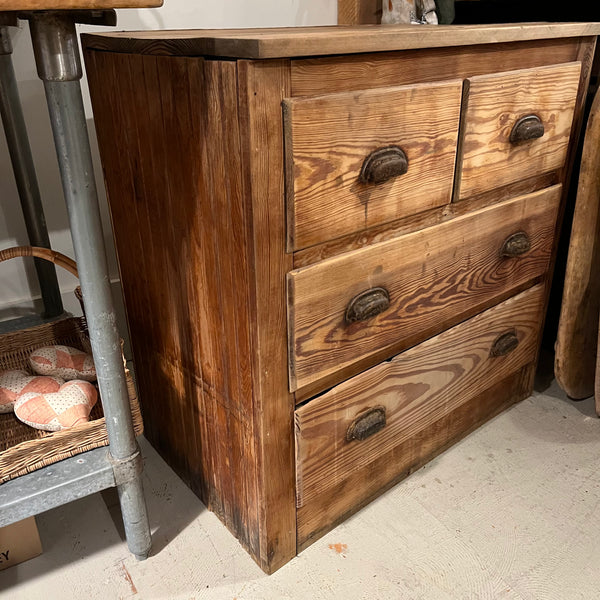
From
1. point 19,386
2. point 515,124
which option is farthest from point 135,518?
point 515,124

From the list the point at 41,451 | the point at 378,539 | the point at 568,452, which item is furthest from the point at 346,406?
the point at 568,452

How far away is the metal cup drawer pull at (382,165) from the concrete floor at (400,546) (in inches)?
27.4

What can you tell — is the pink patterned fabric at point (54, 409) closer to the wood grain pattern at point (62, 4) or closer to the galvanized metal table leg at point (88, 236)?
the galvanized metal table leg at point (88, 236)

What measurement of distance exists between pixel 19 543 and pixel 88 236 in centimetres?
65

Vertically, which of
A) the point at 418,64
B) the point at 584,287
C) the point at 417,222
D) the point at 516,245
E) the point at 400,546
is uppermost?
the point at 418,64

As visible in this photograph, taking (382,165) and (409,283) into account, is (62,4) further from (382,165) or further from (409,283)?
(409,283)

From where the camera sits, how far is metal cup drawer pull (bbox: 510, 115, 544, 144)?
1.12 m

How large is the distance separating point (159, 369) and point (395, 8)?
3.49ft

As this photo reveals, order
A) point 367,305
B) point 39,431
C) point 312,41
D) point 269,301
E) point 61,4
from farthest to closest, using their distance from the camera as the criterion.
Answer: point 39,431, point 367,305, point 269,301, point 312,41, point 61,4

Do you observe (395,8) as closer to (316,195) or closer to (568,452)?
(316,195)

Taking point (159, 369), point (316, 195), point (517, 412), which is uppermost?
point (316, 195)

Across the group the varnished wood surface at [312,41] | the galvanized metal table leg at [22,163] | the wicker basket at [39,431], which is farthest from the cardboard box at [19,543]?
the varnished wood surface at [312,41]

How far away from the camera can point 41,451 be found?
97cm

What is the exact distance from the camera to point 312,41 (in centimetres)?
75
